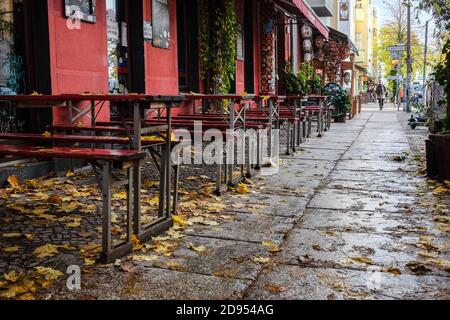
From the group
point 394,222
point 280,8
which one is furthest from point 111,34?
point 280,8

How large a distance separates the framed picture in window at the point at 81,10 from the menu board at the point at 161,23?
203 cm

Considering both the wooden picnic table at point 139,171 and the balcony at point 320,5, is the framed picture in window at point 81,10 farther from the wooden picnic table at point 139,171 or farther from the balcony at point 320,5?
the balcony at point 320,5

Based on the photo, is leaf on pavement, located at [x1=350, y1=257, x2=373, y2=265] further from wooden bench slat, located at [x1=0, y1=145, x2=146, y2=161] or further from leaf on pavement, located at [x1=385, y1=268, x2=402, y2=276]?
wooden bench slat, located at [x1=0, y1=145, x2=146, y2=161]

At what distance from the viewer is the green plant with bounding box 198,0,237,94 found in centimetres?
1219

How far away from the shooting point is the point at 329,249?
163 inches

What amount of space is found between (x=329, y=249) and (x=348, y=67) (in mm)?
23761

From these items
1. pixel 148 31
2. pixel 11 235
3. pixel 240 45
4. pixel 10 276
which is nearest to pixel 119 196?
pixel 11 235

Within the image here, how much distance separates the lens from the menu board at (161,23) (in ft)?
31.2

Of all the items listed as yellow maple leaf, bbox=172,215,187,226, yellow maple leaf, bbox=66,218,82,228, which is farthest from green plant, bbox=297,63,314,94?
yellow maple leaf, bbox=66,218,82,228

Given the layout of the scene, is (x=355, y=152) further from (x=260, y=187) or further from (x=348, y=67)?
(x=348, y=67)

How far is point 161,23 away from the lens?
384 inches

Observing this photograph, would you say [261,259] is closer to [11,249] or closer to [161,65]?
[11,249]

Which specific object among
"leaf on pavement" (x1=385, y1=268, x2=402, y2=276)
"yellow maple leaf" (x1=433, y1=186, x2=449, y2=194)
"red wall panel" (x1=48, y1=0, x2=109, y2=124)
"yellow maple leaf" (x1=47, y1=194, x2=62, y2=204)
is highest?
"red wall panel" (x1=48, y1=0, x2=109, y2=124)

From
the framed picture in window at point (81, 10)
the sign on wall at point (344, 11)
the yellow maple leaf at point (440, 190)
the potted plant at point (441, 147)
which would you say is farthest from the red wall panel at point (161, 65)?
the sign on wall at point (344, 11)
